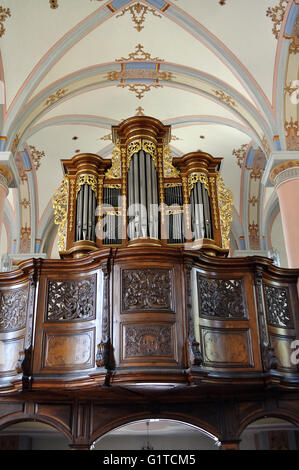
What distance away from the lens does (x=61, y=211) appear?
9.48 m

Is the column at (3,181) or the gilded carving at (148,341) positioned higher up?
the column at (3,181)

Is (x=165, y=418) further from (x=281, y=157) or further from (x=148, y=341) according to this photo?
(x=281, y=157)

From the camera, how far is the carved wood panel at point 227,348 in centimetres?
666

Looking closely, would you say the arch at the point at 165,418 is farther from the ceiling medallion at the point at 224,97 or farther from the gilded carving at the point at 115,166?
the ceiling medallion at the point at 224,97

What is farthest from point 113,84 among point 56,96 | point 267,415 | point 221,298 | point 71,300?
point 267,415

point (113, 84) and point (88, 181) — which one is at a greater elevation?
point (113, 84)

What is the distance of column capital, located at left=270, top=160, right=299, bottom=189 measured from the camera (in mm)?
9422

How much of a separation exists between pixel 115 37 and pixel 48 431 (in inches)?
312

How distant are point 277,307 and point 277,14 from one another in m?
5.61

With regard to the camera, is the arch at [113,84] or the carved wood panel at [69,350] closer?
the carved wood panel at [69,350]

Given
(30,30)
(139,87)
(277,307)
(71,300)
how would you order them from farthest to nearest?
(139,87)
(30,30)
(277,307)
(71,300)

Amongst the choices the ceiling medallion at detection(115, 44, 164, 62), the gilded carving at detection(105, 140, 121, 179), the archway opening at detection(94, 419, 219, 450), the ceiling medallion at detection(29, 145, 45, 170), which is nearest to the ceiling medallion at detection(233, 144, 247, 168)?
the ceiling medallion at detection(115, 44, 164, 62)

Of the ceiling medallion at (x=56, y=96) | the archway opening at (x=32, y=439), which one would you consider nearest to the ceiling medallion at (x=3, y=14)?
the ceiling medallion at (x=56, y=96)

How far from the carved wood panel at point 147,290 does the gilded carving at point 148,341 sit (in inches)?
9.5
